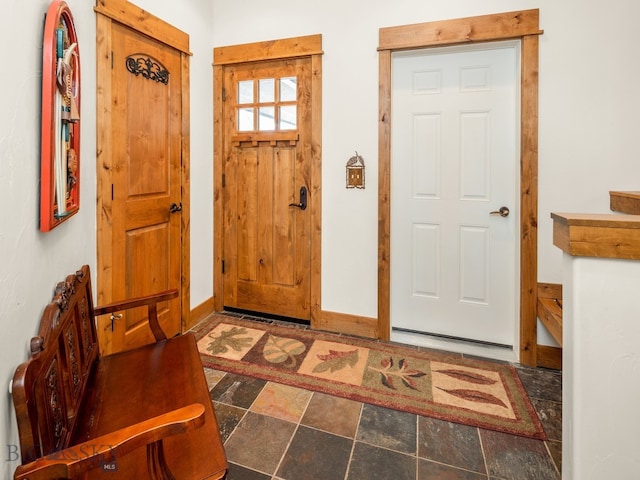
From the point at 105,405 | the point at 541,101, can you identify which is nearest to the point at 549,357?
the point at 541,101

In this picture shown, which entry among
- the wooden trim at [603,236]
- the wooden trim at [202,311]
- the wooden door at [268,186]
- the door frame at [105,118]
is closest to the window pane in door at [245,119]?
the wooden door at [268,186]

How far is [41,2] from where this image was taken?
1188 millimetres

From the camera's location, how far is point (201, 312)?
316 cm

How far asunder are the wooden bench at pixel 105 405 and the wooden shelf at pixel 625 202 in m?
2.33

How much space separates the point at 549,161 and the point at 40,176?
273 centimetres

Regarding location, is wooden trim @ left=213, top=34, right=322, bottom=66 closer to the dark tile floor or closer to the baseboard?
the baseboard

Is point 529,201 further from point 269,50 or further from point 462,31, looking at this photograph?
point 269,50

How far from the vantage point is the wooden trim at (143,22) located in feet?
6.89

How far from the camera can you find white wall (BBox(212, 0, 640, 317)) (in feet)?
7.41

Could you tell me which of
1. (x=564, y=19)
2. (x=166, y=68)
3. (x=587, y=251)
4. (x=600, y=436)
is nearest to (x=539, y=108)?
(x=564, y=19)

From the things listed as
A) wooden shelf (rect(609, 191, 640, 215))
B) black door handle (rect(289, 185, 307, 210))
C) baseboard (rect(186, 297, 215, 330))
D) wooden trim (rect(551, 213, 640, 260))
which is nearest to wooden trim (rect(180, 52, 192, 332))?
baseboard (rect(186, 297, 215, 330))

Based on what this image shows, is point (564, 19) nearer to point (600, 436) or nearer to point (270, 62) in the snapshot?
point (270, 62)

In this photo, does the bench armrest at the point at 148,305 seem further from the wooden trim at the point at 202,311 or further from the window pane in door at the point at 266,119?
the window pane in door at the point at 266,119

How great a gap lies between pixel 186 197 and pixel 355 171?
137 cm
